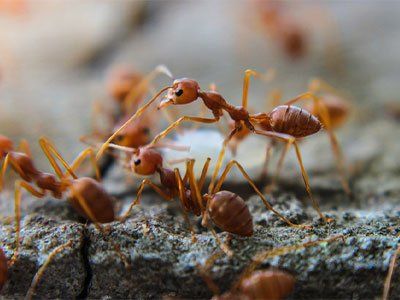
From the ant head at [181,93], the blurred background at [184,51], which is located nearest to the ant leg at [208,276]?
the ant head at [181,93]

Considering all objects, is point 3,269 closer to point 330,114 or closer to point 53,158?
point 53,158

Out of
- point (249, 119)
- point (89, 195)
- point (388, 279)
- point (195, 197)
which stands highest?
point (249, 119)

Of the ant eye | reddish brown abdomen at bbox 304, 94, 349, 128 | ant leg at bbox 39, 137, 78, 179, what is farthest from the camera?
reddish brown abdomen at bbox 304, 94, 349, 128

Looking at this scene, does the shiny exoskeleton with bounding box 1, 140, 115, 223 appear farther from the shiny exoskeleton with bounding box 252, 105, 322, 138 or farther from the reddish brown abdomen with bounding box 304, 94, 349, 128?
the reddish brown abdomen with bounding box 304, 94, 349, 128

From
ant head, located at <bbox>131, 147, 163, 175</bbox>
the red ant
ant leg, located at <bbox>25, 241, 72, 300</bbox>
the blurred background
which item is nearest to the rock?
ant leg, located at <bbox>25, 241, 72, 300</bbox>

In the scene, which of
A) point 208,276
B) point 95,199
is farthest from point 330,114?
point 95,199

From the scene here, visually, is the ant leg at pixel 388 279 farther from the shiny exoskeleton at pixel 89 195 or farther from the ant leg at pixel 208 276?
the shiny exoskeleton at pixel 89 195

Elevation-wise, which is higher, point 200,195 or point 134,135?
point 134,135
